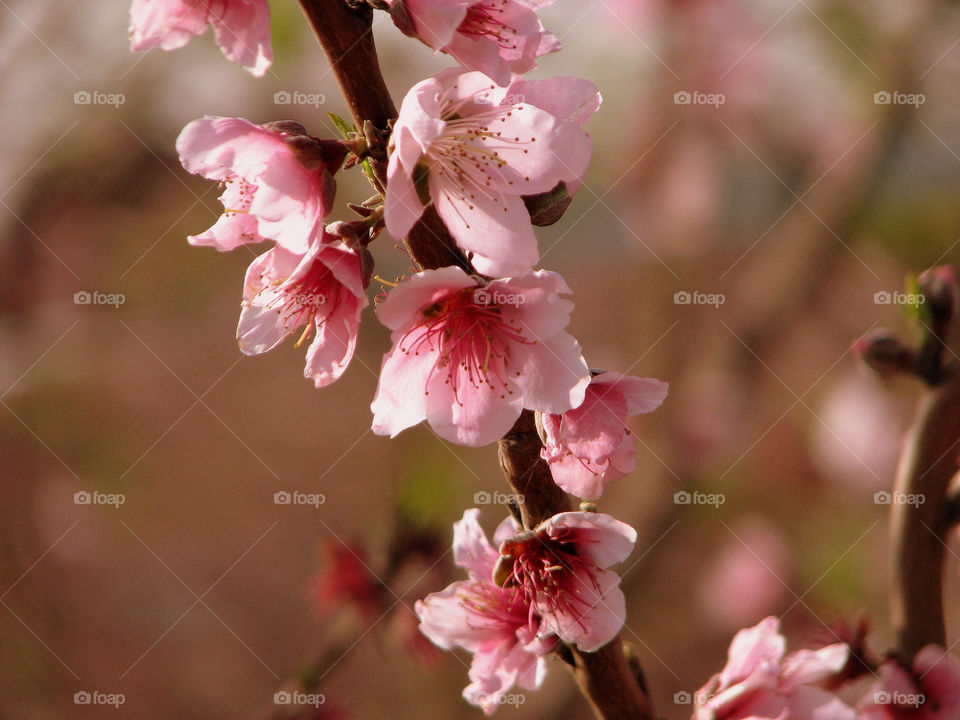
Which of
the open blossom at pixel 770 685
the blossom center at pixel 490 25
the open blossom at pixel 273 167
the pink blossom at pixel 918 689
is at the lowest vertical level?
the pink blossom at pixel 918 689

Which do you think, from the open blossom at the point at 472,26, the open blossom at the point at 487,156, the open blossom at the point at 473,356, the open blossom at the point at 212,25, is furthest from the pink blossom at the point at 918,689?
the open blossom at the point at 212,25

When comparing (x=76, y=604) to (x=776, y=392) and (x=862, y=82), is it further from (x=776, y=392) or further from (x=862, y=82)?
(x=862, y=82)

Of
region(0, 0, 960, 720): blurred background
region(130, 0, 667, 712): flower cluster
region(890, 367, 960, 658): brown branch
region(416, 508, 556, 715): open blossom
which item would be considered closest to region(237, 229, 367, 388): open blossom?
region(130, 0, 667, 712): flower cluster

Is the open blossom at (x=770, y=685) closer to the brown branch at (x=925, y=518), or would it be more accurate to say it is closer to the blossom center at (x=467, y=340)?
the brown branch at (x=925, y=518)

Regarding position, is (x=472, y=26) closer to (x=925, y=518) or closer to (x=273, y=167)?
(x=273, y=167)

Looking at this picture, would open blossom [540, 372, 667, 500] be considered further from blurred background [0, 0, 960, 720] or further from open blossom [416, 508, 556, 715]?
blurred background [0, 0, 960, 720]

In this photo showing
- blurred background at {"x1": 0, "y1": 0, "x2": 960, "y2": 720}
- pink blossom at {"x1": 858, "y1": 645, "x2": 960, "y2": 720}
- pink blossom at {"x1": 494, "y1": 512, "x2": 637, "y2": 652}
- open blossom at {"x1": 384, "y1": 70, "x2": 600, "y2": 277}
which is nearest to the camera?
open blossom at {"x1": 384, "y1": 70, "x2": 600, "y2": 277}

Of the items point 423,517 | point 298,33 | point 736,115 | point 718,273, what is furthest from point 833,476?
point 298,33

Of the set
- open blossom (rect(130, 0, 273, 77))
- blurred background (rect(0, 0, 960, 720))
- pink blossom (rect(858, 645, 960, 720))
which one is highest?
open blossom (rect(130, 0, 273, 77))
